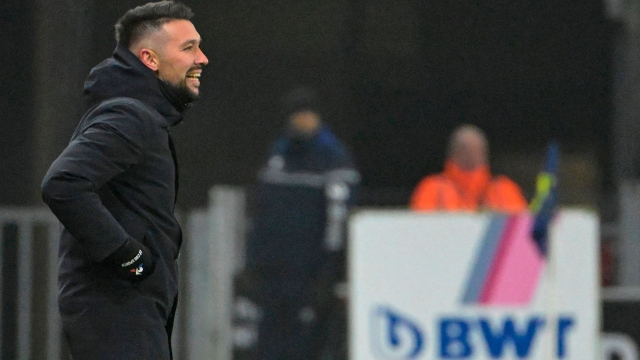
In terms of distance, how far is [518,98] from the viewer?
10.5 meters

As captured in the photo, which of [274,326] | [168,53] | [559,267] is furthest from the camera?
[274,326]

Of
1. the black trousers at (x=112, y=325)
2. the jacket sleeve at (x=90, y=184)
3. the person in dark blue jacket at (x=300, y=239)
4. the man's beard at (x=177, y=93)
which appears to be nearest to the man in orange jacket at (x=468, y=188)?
the person in dark blue jacket at (x=300, y=239)

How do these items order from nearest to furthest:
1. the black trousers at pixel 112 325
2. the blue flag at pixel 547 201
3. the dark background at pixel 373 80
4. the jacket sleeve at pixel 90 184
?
the jacket sleeve at pixel 90 184 → the black trousers at pixel 112 325 → the blue flag at pixel 547 201 → the dark background at pixel 373 80

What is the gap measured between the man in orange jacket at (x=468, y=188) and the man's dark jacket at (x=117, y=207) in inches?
191

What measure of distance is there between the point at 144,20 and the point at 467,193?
4961 mm

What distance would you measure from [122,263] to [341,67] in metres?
6.39

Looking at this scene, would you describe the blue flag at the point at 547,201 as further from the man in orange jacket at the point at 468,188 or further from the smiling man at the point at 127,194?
the smiling man at the point at 127,194

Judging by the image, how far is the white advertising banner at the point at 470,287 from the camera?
26.0ft

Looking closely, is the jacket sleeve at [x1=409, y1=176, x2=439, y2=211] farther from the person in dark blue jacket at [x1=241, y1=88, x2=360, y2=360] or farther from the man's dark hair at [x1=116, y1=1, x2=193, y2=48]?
the man's dark hair at [x1=116, y1=1, x2=193, y2=48]

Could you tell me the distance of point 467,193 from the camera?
29.7 ft

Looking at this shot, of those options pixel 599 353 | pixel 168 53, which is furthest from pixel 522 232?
pixel 168 53

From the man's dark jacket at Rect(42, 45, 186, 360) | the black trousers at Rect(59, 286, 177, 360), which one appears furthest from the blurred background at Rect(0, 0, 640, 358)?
the black trousers at Rect(59, 286, 177, 360)

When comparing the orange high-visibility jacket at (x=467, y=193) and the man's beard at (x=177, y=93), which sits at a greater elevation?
the man's beard at (x=177, y=93)

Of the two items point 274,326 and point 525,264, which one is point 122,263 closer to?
point 525,264
